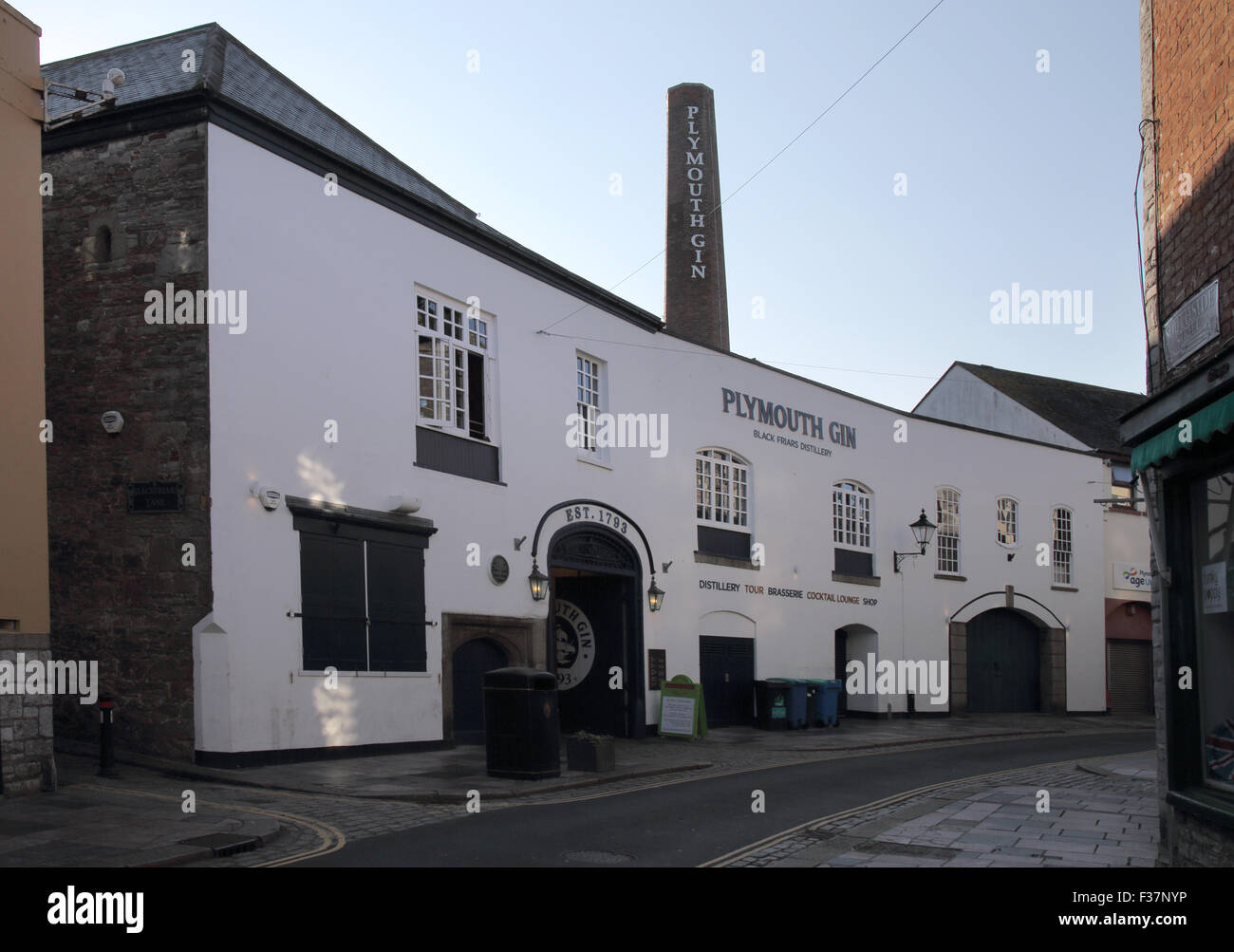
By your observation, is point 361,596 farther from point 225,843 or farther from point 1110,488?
point 1110,488

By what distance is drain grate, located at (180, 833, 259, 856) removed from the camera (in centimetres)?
902

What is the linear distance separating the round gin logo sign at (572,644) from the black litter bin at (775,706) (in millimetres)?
4066

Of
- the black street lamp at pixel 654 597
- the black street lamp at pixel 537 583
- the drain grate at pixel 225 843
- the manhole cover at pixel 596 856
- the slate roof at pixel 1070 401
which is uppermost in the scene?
the slate roof at pixel 1070 401

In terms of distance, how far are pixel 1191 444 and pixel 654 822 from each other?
563 centimetres

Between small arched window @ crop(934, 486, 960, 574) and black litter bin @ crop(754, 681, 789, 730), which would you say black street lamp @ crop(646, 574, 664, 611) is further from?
small arched window @ crop(934, 486, 960, 574)

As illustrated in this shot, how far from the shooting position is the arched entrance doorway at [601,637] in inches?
858

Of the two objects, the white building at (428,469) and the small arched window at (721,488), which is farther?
the small arched window at (721,488)

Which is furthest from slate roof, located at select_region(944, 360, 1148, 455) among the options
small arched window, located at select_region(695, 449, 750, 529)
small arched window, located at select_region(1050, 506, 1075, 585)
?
small arched window, located at select_region(695, 449, 750, 529)

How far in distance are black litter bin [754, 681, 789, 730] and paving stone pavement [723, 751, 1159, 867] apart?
9436 mm

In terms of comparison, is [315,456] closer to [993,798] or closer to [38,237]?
[38,237]

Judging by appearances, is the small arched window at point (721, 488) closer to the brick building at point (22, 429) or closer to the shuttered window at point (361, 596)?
the shuttered window at point (361, 596)

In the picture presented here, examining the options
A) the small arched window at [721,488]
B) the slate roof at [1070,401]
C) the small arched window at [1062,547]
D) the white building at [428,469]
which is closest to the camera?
the white building at [428,469]

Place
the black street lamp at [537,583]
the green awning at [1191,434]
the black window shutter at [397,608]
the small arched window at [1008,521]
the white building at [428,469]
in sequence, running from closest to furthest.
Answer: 1. the green awning at [1191,434]
2. the white building at [428,469]
3. the black window shutter at [397,608]
4. the black street lamp at [537,583]
5. the small arched window at [1008,521]

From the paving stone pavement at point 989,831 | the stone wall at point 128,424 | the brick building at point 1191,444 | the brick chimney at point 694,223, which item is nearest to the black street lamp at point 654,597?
the paving stone pavement at point 989,831
